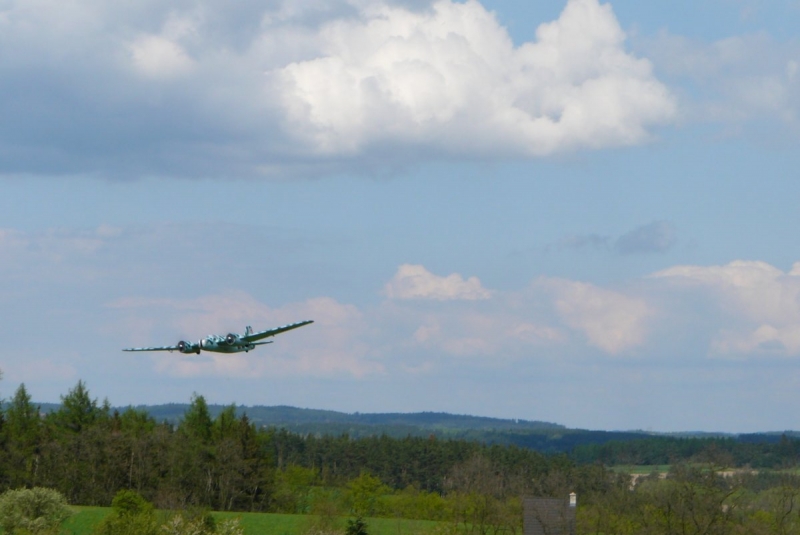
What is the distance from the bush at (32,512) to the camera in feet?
A: 314

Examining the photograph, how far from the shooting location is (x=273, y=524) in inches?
4601

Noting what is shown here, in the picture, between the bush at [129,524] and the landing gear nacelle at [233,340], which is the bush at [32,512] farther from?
the landing gear nacelle at [233,340]

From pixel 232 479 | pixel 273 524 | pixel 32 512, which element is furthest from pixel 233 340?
pixel 232 479

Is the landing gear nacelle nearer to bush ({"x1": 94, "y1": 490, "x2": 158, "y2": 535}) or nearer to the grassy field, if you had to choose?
bush ({"x1": 94, "y1": 490, "x2": 158, "y2": 535})

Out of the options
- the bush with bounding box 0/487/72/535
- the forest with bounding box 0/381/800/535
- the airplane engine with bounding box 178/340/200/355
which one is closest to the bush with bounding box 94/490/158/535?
the bush with bounding box 0/487/72/535

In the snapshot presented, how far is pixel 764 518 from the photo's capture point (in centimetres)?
9512

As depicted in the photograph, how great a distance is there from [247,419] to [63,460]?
2333 centimetres

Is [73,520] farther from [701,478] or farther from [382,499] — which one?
[701,478]

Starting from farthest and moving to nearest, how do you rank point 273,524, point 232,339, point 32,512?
Result: point 273,524 < point 32,512 < point 232,339

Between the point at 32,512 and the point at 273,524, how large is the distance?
2663 cm

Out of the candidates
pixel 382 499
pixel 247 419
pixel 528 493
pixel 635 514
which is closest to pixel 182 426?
pixel 247 419

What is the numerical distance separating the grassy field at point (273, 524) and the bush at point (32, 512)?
454 cm

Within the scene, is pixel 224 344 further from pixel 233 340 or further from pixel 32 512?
pixel 32 512

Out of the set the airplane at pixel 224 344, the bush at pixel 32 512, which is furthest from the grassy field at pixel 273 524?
the airplane at pixel 224 344
